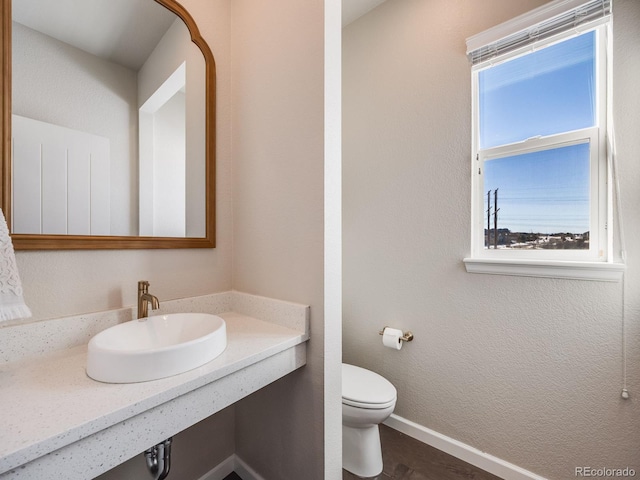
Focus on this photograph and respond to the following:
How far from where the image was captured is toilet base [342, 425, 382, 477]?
1386 millimetres

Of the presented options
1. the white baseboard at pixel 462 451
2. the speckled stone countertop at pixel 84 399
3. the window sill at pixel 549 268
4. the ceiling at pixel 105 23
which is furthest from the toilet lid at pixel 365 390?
the ceiling at pixel 105 23

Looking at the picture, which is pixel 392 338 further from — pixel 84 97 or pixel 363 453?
pixel 84 97

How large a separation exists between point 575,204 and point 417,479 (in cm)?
150

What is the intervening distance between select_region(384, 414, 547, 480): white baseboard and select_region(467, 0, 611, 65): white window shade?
2.02 metres

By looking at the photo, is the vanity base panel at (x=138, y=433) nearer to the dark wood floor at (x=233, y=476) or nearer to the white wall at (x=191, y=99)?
the white wall at (x=191, y=99)

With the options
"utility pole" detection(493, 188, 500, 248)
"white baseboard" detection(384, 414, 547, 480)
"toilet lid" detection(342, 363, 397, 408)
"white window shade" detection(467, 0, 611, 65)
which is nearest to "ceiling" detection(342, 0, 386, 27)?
"white window shade" detection(467, 0, 611, 65)

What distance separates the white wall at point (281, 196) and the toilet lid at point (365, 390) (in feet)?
1.06

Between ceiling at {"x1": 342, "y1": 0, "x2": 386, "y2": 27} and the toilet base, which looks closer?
the toilet base

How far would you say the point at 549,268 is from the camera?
4.11ft

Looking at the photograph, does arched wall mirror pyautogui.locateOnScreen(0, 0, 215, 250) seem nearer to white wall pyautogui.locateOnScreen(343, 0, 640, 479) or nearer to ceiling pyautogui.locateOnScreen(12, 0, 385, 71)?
ceiling pyautogui.locateOnScreen(12, 0, 385, 71)

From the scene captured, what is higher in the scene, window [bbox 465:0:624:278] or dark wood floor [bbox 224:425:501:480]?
window [bbox 465:0:624:278]

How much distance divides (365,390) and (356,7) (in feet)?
7.55

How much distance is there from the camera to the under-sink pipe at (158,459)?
0.93 metres

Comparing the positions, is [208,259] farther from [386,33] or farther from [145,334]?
[386,33]
